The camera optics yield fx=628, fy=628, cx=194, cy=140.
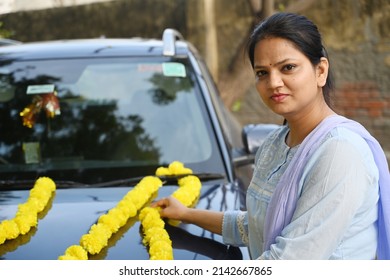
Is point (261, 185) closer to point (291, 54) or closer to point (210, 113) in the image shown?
point (291, 54)

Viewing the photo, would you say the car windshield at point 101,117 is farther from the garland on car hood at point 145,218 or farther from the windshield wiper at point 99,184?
the garland on car hood at point 145,218

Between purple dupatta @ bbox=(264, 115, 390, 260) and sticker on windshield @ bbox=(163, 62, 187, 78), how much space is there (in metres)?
1.67

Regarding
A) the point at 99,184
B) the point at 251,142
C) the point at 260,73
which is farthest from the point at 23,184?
the point at 260,73

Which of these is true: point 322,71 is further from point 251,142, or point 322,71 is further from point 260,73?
point 251,142

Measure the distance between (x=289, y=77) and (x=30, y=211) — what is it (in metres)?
1.18

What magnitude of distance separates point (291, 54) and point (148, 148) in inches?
56.5

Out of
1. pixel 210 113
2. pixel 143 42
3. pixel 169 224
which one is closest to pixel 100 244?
pixel 169 224

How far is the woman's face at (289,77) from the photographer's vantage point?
168cm

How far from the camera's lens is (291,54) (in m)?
1.68

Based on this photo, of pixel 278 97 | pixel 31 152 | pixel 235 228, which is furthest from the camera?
pixel 31 152

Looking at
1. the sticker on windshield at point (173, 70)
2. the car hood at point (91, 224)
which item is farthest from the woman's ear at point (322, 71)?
the sticker on windshield at point (173, 70)

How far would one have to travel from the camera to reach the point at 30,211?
2.36 meters

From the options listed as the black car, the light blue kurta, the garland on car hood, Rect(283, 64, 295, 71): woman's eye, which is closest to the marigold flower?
the garland on car hood

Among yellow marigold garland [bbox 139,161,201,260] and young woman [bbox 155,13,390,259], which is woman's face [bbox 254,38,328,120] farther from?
yellow marigold garland [bbox 139,161,201,260]
